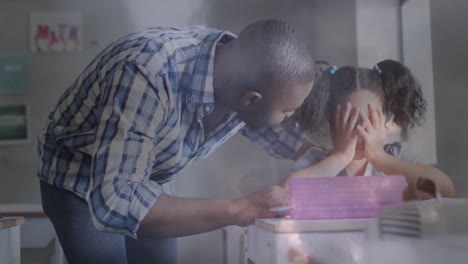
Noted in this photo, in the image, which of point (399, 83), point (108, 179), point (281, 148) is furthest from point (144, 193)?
point (399, 83)

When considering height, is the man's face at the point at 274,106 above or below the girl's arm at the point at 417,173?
above

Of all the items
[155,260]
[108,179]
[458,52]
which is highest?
[458,52]

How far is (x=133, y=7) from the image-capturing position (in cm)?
63

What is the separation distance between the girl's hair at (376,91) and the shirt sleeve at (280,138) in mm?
12

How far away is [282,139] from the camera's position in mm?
614

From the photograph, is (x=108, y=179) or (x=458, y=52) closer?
(x=108, y=179)

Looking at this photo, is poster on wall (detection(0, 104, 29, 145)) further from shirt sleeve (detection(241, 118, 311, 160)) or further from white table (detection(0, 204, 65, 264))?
shirt sleeve (detection(241, 118, 311, 160))

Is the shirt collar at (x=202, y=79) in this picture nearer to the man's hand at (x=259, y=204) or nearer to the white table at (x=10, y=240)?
the man's hand at (x=259, y=204)

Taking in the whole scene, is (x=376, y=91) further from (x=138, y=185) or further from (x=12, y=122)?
(x=12, y=122)

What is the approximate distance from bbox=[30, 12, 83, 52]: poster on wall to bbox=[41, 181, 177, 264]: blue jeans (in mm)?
158

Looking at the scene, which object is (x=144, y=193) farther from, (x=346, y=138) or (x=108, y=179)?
(x=346, y=138)

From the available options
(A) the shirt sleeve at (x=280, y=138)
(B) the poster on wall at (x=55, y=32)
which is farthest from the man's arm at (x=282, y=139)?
(B) the poster on wall at (x=55, y=32)

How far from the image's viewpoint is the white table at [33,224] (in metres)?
0.64

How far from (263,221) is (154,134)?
147mm
